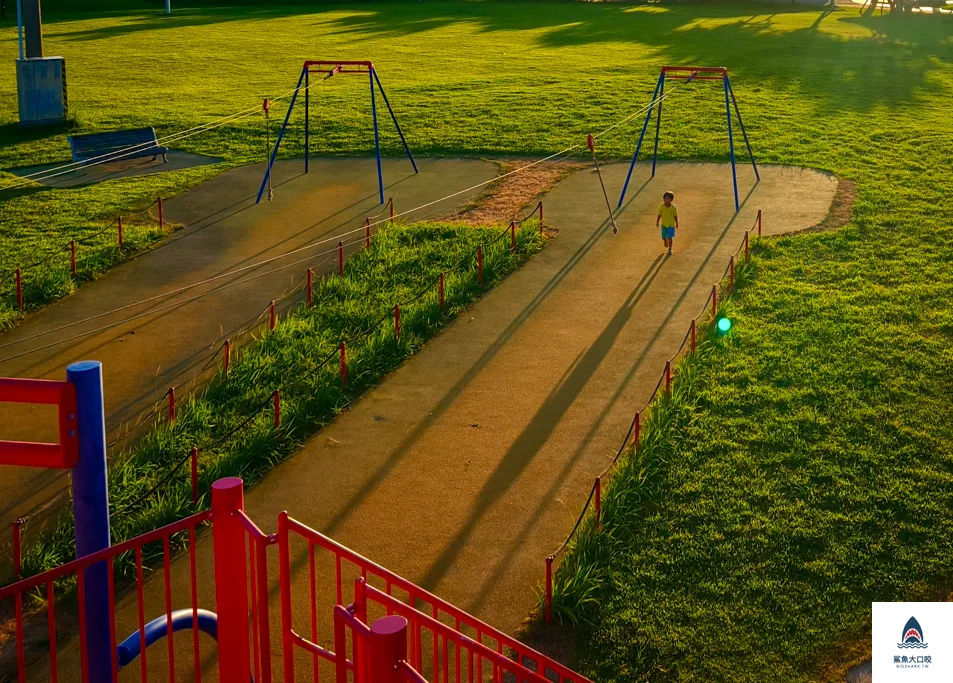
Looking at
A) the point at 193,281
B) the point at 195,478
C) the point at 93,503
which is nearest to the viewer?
the point at 93,503

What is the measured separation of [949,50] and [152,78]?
98.6ft

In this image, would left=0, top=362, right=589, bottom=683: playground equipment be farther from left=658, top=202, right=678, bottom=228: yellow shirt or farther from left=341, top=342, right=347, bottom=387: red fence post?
left=658, top=202, right=678, bottom=228: yellow shirt

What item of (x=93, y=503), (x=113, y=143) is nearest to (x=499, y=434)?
(x=93, y=503)

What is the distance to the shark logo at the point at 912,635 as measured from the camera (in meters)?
8.73

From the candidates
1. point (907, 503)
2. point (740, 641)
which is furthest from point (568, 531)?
point (907, 503)

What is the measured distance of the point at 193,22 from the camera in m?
54.6

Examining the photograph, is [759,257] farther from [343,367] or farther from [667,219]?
[343,367]

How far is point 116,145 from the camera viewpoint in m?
26.4

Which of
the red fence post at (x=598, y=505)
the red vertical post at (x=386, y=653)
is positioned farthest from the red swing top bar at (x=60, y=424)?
the red fence post at (x=598, y=505)

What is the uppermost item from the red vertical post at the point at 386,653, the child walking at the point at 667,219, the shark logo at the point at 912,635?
the red vertical post at the point at 386,653

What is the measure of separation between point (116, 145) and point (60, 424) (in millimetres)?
22221

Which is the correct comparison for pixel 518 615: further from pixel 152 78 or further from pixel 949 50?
pixel 949 50

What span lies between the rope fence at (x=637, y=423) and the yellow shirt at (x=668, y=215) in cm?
115

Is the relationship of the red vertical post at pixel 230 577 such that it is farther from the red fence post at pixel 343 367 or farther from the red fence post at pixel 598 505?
the red fence post at pixel 343 367
